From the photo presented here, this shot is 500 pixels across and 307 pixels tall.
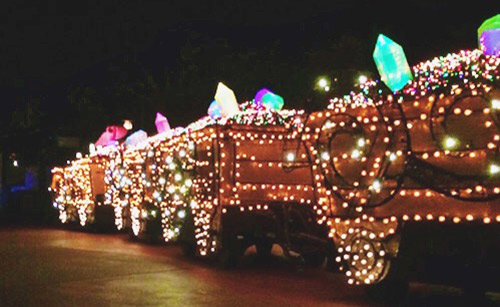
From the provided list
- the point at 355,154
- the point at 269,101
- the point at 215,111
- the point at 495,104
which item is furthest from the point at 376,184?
the point at 215,111

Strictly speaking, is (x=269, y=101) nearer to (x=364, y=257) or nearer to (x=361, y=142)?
(x=361, y=142)

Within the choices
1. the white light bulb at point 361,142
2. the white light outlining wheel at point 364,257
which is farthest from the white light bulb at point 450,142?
the white light outlining wheel at point 364,257

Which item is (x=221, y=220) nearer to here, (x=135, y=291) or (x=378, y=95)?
(x=135, y=291)

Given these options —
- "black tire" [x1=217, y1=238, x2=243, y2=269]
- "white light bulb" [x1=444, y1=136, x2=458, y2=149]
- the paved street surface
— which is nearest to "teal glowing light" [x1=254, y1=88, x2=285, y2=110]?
"black tire" [x1=217, y1=238, x2=243, y2=269]

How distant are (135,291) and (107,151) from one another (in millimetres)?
13596

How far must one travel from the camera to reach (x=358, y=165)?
888cm

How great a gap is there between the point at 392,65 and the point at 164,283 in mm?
4969

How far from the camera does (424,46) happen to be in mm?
19109

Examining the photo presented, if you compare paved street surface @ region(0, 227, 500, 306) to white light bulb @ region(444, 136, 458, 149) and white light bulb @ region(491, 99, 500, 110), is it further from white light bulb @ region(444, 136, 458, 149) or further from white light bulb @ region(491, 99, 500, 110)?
white light bulb @ region(491, 99, 500, 110)

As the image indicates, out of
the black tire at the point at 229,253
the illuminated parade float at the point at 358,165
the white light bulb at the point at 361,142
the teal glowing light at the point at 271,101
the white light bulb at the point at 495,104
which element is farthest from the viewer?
the teal glowing light at the point at 271,101

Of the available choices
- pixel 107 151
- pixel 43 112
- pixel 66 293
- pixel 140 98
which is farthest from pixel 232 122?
pixel 43 112

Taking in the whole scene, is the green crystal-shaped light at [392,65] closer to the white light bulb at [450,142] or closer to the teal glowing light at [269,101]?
the white light bulb at [450,142]

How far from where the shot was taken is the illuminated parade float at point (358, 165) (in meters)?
7.56

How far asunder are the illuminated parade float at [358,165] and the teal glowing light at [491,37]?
0.01 m
